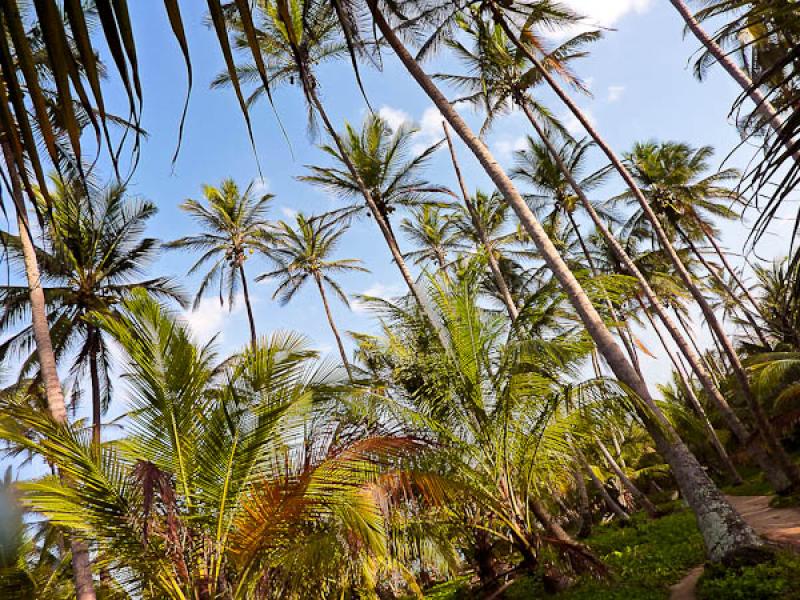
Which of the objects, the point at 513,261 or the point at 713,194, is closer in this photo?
the point at 713,194

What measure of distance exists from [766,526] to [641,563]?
3.31m

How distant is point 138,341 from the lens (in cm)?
538

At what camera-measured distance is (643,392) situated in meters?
7.41

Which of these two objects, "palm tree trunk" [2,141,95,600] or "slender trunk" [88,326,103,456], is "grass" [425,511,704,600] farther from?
"slender trunk" [88,326,103,456]

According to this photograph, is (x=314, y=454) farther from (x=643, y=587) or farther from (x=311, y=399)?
(x=643, y=587)

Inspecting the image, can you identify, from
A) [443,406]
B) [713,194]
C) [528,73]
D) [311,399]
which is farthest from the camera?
[713,194]

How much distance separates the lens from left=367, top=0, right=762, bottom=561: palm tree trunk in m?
6.46

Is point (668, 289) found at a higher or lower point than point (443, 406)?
higher

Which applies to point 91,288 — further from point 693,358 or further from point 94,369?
point 693,358

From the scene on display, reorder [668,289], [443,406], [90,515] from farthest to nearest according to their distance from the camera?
[668,289], [443,406], [90,515]

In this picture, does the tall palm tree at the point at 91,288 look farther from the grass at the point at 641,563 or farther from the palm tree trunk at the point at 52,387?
the grass at the point at 641,563

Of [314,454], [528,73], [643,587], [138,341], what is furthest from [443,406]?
[528,73]

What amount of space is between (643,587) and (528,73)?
12.8 meters

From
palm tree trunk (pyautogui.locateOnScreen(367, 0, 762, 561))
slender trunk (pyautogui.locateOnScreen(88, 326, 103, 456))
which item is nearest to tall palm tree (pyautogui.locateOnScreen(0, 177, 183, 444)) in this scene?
slender trunk (pyautogui.locateOnScreen(88, 326, 103, 456))
